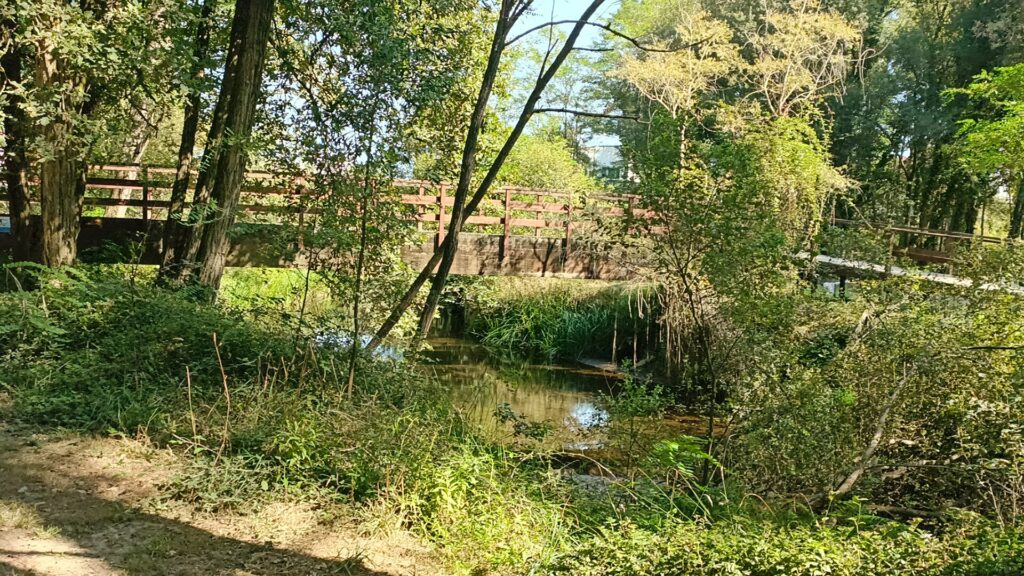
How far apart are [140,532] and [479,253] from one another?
10.2 m

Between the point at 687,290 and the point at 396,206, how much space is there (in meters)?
2.68

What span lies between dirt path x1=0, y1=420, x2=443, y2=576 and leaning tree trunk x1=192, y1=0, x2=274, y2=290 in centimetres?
328

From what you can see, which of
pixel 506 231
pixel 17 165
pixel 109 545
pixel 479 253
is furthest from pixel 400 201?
pixel 506 231

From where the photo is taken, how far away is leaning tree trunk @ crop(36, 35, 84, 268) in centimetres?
818

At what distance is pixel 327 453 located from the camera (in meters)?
5.01

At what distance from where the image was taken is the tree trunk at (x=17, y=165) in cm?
854

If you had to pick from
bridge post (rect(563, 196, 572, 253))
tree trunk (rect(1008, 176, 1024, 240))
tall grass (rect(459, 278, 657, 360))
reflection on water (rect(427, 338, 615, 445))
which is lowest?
reflection on water (rect(427, 338, 615, 445))

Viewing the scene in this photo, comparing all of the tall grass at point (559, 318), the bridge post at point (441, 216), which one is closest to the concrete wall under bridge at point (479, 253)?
the bridge post at point (441, 216)

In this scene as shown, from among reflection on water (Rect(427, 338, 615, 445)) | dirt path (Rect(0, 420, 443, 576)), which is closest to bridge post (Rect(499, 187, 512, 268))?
reflection on water (Rect(427, 338, 615, 445))

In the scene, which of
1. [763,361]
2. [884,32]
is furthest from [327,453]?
[884,32]

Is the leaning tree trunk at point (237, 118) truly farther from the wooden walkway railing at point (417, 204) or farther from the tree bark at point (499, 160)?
the tree bark at point (499, 160)

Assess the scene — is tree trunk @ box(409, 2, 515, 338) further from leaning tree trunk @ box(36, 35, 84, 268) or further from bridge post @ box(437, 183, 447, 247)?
bridge post @ box(437, 183, 447, 247)

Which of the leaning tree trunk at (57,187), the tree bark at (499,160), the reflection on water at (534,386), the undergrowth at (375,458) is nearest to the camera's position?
the undergrowth at (375,458)

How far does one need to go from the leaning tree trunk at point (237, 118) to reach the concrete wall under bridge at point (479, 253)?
2.95 meters
